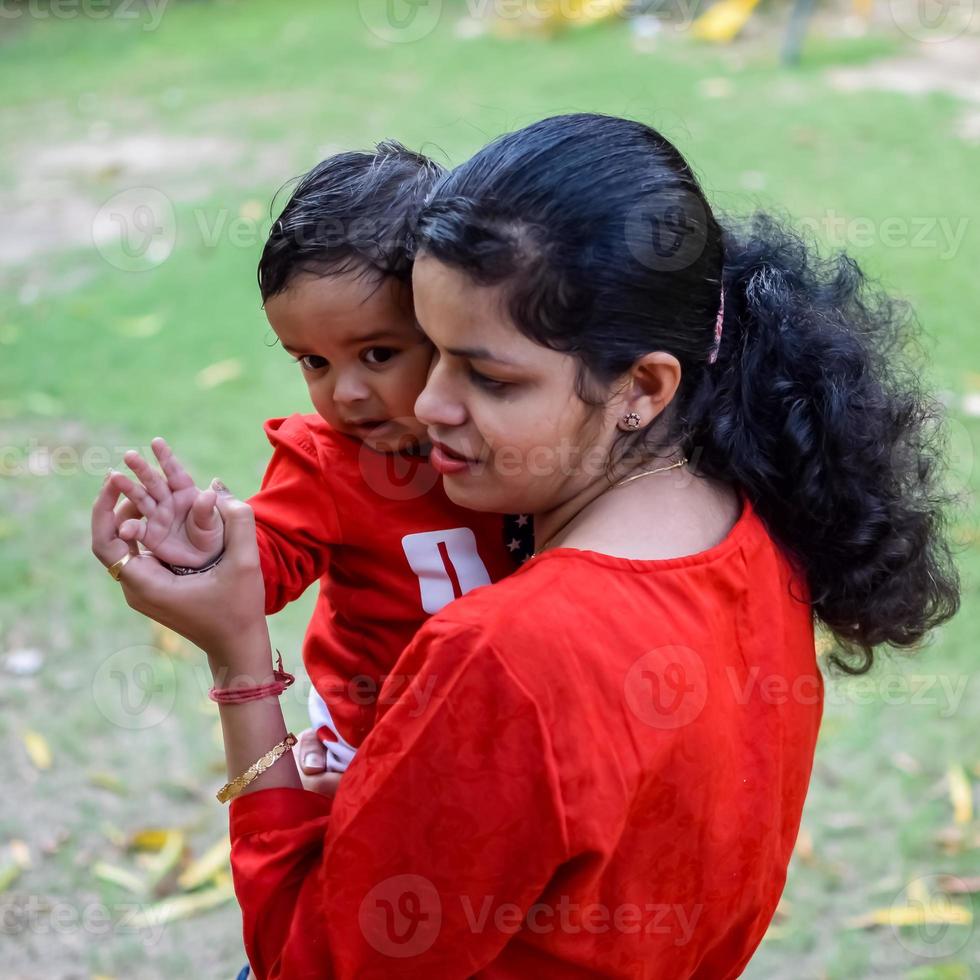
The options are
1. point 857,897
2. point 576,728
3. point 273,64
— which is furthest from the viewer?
point 273,64

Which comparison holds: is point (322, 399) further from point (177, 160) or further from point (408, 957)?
point (177, 160)

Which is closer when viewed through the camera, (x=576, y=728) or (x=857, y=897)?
(x=576, y=728)

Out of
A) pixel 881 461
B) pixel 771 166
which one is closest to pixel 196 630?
pixel 881 461

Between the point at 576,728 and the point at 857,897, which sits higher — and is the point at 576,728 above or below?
above

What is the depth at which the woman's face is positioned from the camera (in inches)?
60.2

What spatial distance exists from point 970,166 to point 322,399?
7.51 m

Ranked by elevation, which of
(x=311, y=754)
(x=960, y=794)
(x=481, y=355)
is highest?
(x=481, y=355)

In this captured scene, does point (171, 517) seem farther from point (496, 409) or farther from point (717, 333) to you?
point (717, 333)

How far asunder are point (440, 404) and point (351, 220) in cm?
41

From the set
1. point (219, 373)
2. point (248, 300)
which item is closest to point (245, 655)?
point (219, 373)

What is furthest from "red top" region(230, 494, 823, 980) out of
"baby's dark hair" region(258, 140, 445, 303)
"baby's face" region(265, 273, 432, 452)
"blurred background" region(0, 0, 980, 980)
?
"blurred background" region(0, 0, 980, 980)

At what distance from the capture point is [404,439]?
1920 millimetres

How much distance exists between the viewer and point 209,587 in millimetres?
1688

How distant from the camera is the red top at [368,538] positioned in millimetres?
1945
